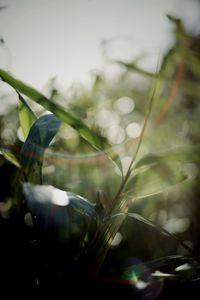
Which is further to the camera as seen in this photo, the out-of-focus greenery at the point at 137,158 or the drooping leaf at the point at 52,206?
the out-of-focus greenery at the point at 137,158

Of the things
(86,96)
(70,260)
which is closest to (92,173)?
(86,96)

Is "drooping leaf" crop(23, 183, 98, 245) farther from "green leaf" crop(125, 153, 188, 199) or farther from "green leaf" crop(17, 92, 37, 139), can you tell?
"green leaf" crop(17, 92, 37, 139)

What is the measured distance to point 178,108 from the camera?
4.36ft

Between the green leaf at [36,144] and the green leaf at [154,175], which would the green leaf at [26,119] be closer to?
the green leaf at [36,144]

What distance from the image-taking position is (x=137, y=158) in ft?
1.48

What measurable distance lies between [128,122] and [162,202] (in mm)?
359

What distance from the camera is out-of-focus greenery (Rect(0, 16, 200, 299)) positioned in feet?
1.33

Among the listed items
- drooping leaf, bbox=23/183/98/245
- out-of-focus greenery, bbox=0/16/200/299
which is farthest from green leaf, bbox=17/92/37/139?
drooping leaf, bbox=23/183/98/245

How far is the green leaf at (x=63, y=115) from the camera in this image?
401mm

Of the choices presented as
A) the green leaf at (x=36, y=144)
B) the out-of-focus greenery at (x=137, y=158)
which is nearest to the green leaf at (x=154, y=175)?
the out-of-focus greenery at (x=137, y=158)

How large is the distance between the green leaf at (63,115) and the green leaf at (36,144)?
Answer: 0.09 ft

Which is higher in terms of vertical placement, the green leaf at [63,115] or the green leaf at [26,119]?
the green leaf at [63,115]

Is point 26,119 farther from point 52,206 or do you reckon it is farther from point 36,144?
point 52,206

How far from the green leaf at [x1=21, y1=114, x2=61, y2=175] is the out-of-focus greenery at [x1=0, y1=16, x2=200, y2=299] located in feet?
0.09
